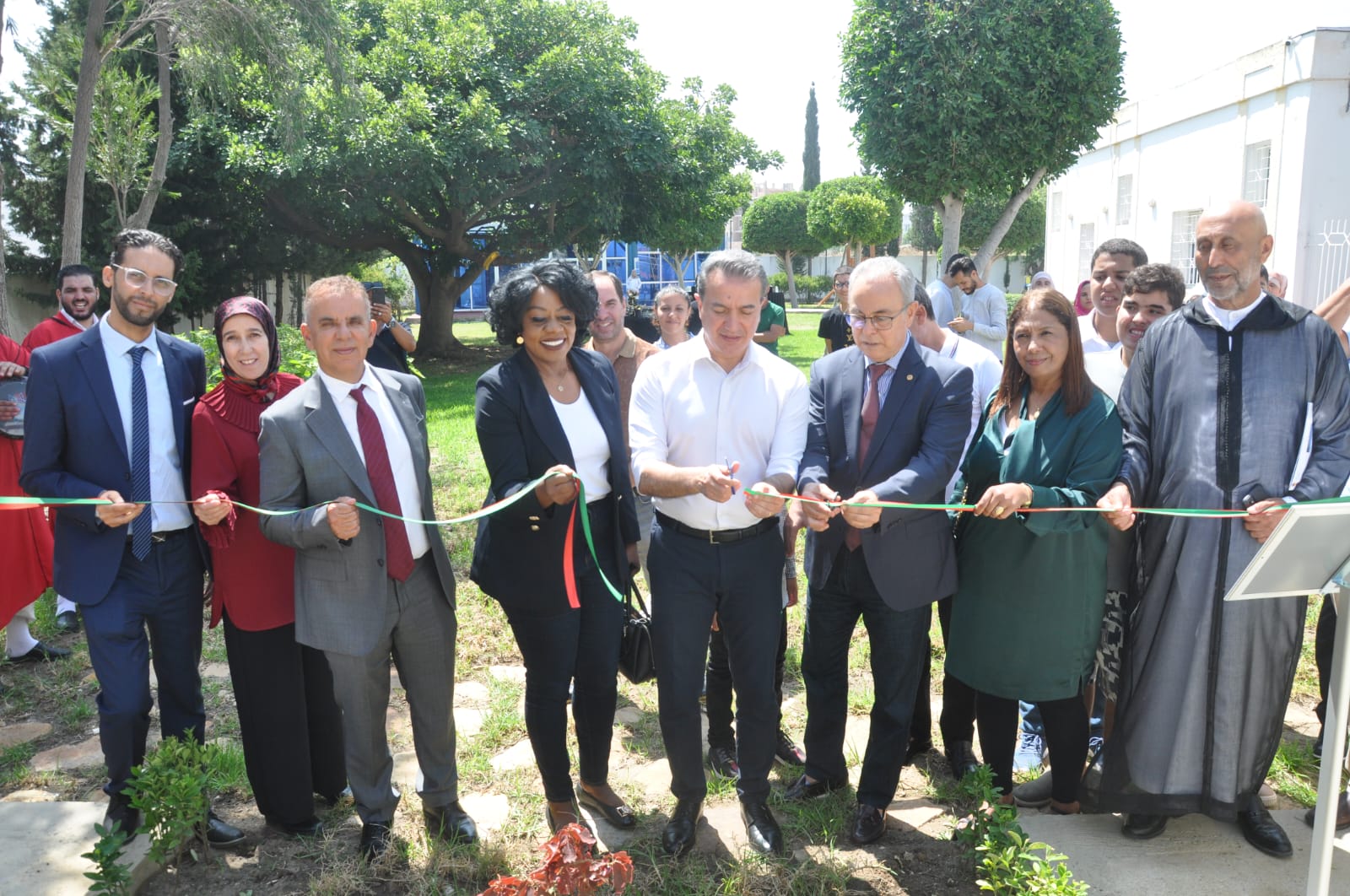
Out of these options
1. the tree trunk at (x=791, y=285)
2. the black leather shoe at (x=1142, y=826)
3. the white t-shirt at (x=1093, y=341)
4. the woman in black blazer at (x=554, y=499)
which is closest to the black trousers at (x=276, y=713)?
the woman in black blazer at (x=554, y=499)

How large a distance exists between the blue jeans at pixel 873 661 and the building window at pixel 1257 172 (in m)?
15.8

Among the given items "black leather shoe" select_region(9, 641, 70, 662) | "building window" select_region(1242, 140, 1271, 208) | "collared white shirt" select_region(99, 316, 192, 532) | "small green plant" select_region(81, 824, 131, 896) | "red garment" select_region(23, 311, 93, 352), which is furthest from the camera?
"building window" select_region(1242, 140, 1271, 208)

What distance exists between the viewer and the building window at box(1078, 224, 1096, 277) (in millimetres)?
23197

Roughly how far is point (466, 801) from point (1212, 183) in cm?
1837

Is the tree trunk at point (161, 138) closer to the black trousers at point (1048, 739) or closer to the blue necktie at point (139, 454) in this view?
the blue necktie at point (139, 454)

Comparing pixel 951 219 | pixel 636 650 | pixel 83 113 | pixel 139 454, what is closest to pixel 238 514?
pixel 139 454

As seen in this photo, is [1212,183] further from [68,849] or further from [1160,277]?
[68,849]

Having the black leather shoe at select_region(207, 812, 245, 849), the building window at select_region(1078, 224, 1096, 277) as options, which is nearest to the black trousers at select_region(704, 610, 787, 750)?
the black leather shoe at select_region(207, 812, 245, 849)

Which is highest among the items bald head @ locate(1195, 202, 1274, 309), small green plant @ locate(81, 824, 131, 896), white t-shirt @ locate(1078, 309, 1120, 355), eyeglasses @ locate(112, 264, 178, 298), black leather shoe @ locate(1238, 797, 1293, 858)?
bald head @ locate(1195, 202, 1274, 309)

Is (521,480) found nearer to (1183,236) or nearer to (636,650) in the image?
(636,650)

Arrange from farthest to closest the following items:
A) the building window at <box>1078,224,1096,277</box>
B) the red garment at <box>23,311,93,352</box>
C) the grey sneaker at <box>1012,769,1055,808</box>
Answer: the building window at <box>1078,224,1096,277</box>, the red garment at <box>23,311,93,352</box>, the grey sneaker at <box>1012,769,1055,808</box>

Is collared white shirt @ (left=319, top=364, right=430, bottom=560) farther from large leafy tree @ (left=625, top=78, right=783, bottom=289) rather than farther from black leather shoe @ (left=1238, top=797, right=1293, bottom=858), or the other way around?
large leafy tree @ (left=625, top=78, right=783, bottom=289)

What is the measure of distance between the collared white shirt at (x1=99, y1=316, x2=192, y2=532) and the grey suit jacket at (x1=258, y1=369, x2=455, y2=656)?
42 cm

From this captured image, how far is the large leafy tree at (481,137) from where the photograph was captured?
1836 centimetres
